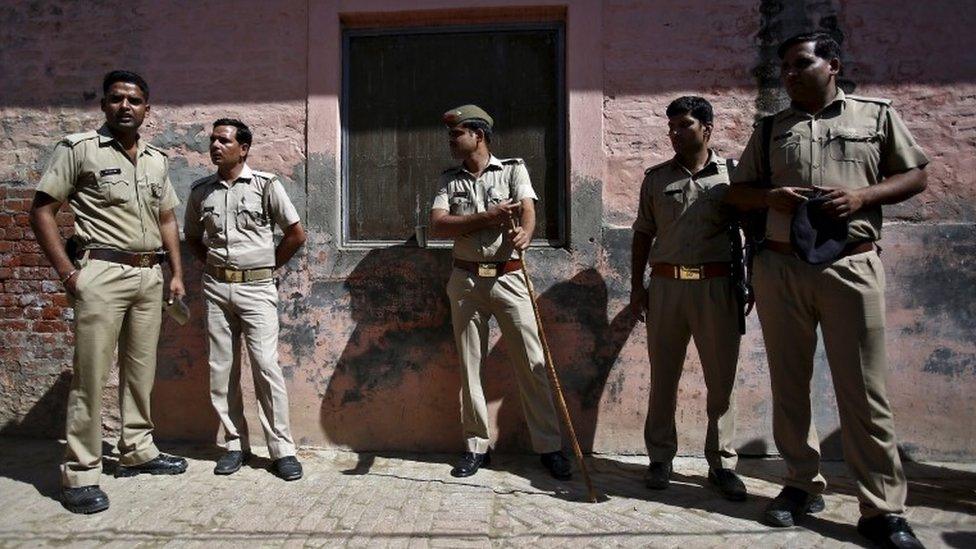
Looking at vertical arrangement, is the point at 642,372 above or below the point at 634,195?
below

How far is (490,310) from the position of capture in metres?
4.15

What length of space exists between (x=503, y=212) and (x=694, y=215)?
A: 3.41ft

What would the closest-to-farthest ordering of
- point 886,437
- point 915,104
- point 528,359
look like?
1. point 886,437
2. point 528,359
3. point 915,104

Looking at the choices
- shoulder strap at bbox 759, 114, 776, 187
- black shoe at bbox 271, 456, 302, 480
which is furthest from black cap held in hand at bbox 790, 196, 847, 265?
black shoe at bbox 271, 456, 302, 480

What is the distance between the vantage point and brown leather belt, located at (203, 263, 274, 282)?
4176 mm

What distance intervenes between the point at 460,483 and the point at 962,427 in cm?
310

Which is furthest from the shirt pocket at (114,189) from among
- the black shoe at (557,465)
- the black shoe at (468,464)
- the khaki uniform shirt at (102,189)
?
the black shoe at (557,465)

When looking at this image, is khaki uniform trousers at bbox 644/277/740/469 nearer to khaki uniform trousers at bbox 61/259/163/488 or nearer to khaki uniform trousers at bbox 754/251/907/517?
khaki uniform trousers at bbox 754/251/907/517

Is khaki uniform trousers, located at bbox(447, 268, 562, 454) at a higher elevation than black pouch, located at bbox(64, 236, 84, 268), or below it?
below

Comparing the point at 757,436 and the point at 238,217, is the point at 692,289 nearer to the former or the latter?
the point at 757,436

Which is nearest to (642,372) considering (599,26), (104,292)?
(599,26)

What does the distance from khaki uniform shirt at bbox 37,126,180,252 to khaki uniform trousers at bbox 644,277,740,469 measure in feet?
9.58

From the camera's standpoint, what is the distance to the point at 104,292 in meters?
3.73

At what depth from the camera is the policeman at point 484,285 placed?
4.06 m
